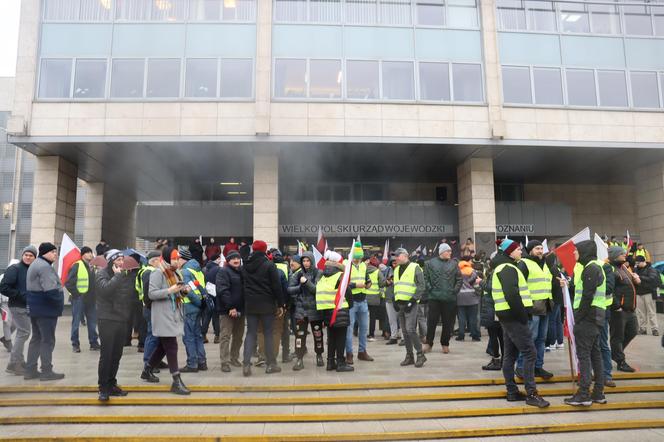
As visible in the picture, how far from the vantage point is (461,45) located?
16.2m

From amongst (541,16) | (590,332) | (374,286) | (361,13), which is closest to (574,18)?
(541,16)

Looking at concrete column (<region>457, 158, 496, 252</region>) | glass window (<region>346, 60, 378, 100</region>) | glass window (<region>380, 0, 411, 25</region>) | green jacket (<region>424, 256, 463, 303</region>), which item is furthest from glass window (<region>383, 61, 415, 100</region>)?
green jacket (<region>424, 256, 463, 303</region>)

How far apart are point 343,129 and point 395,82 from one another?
2.53m

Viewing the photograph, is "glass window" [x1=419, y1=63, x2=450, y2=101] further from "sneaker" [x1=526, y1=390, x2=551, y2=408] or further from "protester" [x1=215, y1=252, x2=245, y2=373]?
"sneaker" [x1=526, y1=390, x2=551, y2=408]

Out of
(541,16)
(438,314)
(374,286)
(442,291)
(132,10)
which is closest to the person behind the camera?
(442,291)

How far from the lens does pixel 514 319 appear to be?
536 centimetres

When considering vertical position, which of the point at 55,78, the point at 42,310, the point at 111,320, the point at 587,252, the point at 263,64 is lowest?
the point at 111,320

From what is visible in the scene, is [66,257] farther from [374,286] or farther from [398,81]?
[398,81]

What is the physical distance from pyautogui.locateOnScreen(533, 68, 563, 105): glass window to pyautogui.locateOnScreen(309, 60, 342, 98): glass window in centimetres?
707

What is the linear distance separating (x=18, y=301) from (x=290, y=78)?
11.4 m

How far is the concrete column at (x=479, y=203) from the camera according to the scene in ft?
54.2

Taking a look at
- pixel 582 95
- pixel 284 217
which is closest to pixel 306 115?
pixel 284 217

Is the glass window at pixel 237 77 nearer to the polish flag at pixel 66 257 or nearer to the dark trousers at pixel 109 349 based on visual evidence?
the polish flag at pixel 66 257

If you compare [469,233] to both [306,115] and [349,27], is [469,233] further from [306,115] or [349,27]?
[349,27]
